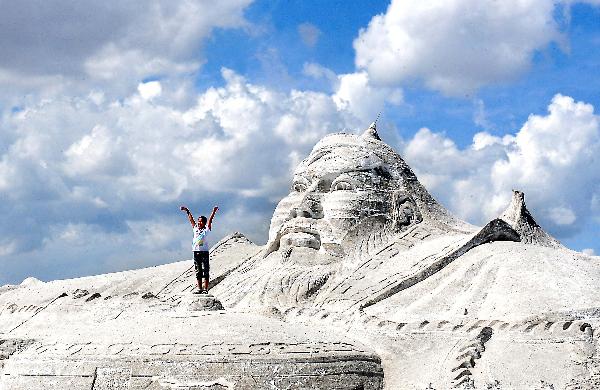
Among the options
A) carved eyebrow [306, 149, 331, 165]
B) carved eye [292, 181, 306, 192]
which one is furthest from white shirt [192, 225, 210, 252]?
carved eyebrow [306, 149, 331, 165]

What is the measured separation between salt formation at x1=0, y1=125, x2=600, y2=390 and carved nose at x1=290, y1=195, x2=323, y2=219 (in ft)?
0.08

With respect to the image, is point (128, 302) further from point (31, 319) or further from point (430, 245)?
point (430, 245)

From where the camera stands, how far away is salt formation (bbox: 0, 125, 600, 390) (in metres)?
10.5

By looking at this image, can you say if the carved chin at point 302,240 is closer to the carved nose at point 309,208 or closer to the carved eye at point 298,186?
the carved nose at point 309,208

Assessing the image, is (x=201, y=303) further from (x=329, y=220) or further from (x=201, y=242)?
(x=329, y=220)

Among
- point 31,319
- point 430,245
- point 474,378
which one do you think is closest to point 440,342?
point 474,378

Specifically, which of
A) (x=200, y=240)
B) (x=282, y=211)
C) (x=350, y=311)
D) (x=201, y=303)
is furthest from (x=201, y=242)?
(x=282, y=211)

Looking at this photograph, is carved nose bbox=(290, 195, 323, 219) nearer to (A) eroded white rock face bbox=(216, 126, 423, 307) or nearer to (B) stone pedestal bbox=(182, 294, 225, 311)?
(A) eroded white rock face bbox=(216, 126, 423, 307)

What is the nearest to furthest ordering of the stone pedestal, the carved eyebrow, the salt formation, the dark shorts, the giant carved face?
the salt formation
the stone pedestal
the dark shorts
the giant carved face
the carved eyebrow

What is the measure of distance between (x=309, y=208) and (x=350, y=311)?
3.46 metres

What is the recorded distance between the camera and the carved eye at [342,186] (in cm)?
1576

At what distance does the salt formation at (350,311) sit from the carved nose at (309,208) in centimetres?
3

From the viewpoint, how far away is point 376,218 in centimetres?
1551

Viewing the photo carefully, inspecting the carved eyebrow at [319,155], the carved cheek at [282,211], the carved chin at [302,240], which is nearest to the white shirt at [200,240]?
the carved chin at [302,240]
